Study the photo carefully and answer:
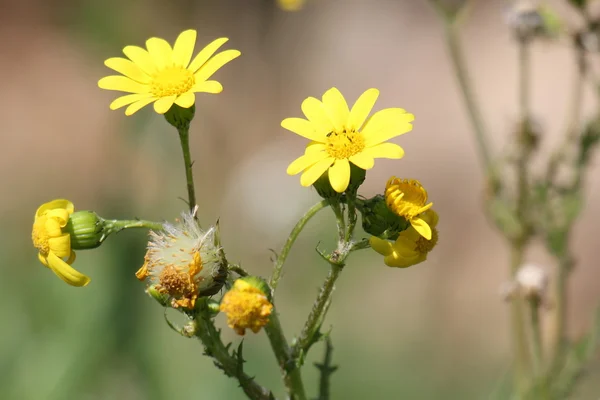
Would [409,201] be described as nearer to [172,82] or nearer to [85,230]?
[172,82]

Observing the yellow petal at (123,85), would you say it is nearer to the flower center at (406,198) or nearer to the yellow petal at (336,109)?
the yellow petal at (336,109)

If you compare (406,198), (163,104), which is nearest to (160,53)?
(163,104)

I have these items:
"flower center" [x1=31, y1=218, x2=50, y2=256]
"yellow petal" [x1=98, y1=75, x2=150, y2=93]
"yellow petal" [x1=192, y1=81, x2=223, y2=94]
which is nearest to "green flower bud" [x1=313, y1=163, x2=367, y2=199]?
"yellow petal" [x1=192, y1=81, x2=223, y2=94]

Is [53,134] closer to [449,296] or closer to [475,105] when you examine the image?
[449,296]

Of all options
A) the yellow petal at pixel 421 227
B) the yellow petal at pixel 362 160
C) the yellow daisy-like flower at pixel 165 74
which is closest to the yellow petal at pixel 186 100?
A: the yellow daisy-like flower at pixel 165 74

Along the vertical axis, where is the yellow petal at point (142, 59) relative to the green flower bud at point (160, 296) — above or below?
above

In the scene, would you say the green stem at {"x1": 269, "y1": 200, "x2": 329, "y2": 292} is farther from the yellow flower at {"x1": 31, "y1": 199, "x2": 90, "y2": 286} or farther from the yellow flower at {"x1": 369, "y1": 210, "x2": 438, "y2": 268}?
the yellow flower at {"x1": 31, "y1": 199, "x2": 90, "y2": 286}
